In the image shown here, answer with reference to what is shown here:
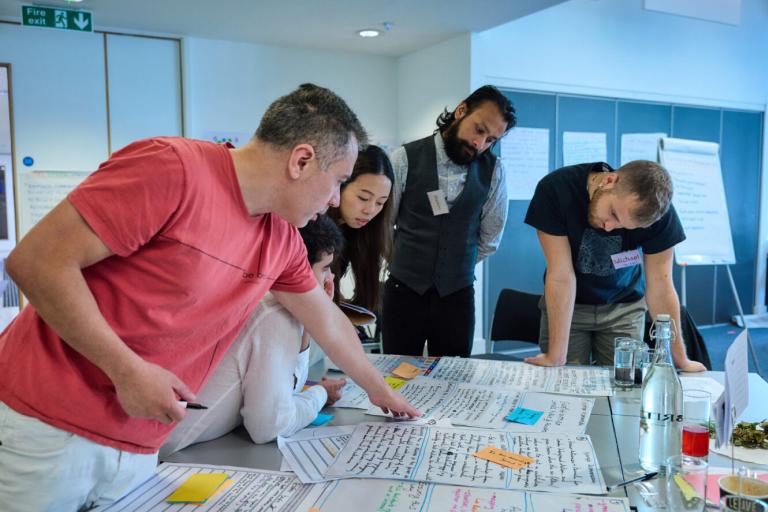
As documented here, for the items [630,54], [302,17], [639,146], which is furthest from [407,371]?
[630,54]

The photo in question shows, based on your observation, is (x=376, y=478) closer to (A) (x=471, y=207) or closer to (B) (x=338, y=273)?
(B) (x=338, y=273)

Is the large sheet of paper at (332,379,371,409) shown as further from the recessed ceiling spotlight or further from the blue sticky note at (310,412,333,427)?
the recessed ceiling spotlight

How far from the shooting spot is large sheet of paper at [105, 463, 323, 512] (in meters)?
0.94

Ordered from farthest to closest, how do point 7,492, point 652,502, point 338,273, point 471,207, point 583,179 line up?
point 471,207 < point 583,179 < point 338,273 < point 652,502 < point 7,492

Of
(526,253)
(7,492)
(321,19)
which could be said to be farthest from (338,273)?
(526,253)

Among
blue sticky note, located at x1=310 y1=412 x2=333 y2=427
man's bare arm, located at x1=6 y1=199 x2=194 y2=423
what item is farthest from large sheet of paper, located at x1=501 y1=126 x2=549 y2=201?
man's bare arm, located at x1=6 y1=199 x2=194 y2=423

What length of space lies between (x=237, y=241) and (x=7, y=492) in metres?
0.47

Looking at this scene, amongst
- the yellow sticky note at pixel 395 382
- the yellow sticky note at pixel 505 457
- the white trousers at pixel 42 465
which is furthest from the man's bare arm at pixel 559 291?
the white trousers at pixel 42 465

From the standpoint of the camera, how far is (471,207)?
7.27ft

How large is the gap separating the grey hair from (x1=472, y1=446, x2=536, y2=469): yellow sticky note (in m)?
0.60

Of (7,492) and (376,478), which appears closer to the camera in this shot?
(7,492)

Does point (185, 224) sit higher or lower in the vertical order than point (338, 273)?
higher

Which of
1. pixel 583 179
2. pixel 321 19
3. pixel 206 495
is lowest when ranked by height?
pixel 206 495

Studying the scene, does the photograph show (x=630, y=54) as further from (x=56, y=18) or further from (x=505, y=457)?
(x=505, y=457)
